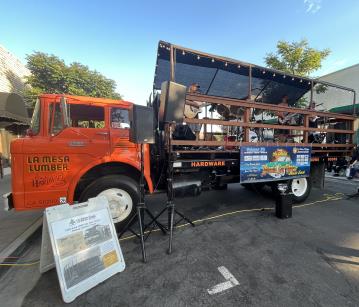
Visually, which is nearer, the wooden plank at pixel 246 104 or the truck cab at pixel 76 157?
the truck cab at pixel 76 157

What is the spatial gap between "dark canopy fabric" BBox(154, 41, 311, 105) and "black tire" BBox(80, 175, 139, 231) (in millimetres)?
2387

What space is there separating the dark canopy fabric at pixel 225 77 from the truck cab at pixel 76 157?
58.6 inches

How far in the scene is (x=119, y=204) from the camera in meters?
3.36

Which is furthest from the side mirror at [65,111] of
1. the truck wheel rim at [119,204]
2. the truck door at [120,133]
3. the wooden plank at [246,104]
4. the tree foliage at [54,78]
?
the tree foliage at [54,78]

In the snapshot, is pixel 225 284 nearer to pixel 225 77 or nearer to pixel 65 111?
pixel 65 111

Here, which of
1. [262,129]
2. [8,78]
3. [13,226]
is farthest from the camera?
[8,78]

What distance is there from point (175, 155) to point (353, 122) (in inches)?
202

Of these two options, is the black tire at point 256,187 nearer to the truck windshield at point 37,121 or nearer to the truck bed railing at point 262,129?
the truck bed railing at point 262,129

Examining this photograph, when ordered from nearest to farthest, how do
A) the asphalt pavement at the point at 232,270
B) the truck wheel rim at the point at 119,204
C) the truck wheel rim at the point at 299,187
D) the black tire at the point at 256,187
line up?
1. the asphalt pavement at the point at 232,270
2. the truck wheel rim at the point at 119,204
3. the truck wheel rim at the point at 299,187
4. the black tire at the point at 256,187

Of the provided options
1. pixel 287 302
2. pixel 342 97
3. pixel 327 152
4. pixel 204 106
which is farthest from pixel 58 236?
pixel 342 97

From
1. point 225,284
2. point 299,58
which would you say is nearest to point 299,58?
point 299,58

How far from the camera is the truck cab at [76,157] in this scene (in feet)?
9.66

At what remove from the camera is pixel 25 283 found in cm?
226

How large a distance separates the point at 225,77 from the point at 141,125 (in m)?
3.04
